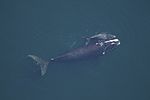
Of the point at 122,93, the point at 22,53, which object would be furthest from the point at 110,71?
the point at 22,53


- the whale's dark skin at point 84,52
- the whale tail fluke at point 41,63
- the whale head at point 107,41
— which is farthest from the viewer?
the whale head at point 107,41

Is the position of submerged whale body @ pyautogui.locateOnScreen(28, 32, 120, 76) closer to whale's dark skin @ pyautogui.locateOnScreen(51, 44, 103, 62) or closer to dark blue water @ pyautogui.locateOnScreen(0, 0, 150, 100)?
whale's dark skin @ pyautogui.locateOnScreen(51, 44, 103, 62)

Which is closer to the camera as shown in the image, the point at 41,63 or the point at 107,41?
the point at 41,63

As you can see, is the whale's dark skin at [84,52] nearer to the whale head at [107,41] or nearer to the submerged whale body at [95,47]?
the submerged whale body at [95,47]

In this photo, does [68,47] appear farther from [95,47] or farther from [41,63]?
[41,63]

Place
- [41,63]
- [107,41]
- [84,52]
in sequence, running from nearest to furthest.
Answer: [41,63] < [84,52] < [107,41]

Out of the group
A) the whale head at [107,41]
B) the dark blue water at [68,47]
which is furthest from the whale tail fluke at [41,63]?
the whale head at [107,41]

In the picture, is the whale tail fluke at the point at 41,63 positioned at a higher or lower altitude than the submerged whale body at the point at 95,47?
lower

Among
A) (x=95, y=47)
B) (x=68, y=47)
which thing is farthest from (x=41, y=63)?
(x=95, y=47)

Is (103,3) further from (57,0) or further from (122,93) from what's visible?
(122,93)
